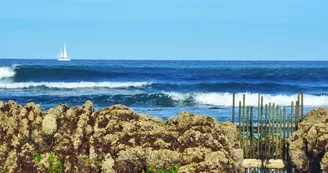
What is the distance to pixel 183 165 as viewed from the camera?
12.8 m

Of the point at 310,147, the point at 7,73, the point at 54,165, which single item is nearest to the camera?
the point at 54,165

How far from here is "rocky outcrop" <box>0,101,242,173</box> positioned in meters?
12.9

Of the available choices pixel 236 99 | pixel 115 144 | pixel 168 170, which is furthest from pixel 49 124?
pixel 236 99

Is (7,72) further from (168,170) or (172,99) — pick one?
(168,170)

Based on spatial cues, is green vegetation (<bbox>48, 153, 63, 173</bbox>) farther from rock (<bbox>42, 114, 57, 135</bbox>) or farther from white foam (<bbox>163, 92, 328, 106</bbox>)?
white foam (<bbox>163, 92, 328, 106</bbox>)

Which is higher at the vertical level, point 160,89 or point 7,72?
point 7,72

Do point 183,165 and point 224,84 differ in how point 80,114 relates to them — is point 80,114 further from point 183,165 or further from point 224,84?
point 224,84

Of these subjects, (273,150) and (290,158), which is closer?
(290,158)

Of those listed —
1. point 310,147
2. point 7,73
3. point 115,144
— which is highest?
point 115,144

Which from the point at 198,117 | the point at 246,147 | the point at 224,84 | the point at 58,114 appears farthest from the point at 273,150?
the point at 224,84

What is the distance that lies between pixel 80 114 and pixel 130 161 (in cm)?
188

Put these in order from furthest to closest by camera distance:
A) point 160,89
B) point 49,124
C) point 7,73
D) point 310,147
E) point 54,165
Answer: point 7,73 → point 160,89 → point 310,147 → point 49,124 → point 54,165

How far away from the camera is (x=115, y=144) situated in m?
13.1

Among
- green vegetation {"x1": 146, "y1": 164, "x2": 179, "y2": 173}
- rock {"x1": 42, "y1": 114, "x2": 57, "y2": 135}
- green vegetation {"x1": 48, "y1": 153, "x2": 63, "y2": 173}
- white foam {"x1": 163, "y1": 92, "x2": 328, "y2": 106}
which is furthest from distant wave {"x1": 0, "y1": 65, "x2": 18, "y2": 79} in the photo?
green vegetation {"x1": 146, "y1": 164, "x2": 179, "y2": 173}
